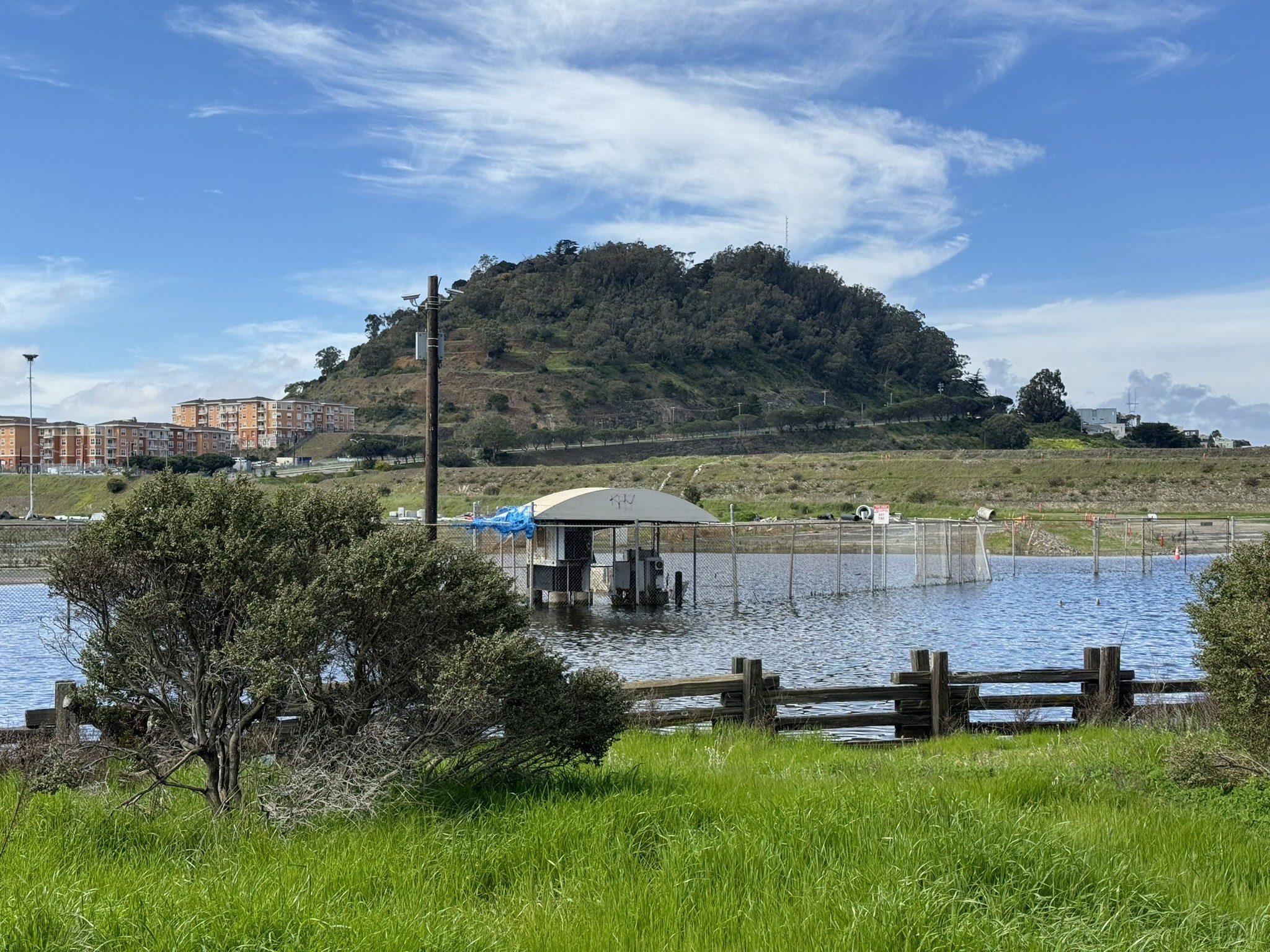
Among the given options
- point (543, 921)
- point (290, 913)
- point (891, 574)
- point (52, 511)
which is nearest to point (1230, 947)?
point (543, 921)

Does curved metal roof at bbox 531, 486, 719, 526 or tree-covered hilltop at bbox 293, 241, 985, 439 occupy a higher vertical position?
tree-covered hilltop at bbox 293, 241, 985, 439

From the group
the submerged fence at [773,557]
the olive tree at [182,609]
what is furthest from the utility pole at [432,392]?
the olive tree at [182,609]

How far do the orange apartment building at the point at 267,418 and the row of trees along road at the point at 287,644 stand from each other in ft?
427

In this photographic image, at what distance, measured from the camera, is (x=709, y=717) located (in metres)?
11.2

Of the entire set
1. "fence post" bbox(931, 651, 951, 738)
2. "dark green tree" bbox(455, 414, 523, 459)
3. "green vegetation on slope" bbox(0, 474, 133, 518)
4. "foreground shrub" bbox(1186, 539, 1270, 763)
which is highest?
"dark green tree" bbox(455, 414, 523, 459)

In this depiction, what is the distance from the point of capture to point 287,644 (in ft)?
20.3

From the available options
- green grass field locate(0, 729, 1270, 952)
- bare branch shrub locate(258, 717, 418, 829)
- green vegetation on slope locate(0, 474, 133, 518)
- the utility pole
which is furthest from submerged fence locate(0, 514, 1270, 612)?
green vegetation on slope locate(0, 474, 133, 518)

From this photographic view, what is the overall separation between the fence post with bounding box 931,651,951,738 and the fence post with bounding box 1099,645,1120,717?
1.79 m

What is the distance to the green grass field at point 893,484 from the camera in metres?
73.4

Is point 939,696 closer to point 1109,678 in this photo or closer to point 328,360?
point 1109,678

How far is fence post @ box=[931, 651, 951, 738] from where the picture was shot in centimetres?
1188

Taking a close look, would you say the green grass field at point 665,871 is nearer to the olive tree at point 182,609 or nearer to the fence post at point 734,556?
the olive tree at point 182,609

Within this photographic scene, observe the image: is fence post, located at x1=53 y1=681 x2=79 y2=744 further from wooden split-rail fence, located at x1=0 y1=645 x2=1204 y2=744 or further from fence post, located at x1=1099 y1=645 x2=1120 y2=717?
fence post, located at x1=1099 y1=645 x2=1120 y2=717

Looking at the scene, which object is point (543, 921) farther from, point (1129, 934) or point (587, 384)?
point (587, 384)
